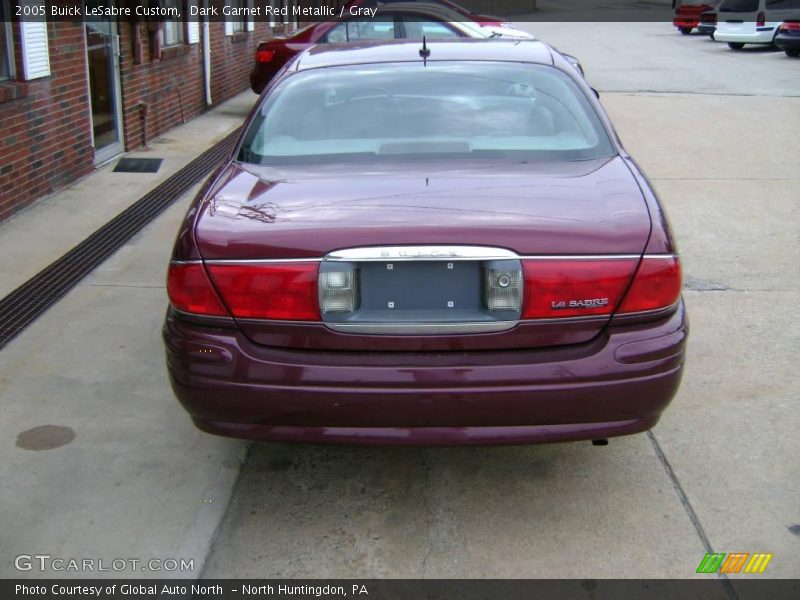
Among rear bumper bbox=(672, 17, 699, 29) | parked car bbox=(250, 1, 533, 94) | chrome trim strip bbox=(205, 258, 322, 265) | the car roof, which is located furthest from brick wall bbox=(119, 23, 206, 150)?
rear bumper bbox=(672, 17, 699, 29)

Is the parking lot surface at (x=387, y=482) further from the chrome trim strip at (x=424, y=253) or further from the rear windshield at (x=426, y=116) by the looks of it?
the rear windshield at (x=426, y=116)

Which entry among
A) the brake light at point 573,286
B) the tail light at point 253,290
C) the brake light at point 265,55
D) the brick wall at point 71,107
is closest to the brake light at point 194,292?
the tail light at point 253,290

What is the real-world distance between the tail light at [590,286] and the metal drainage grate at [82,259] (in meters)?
3.11

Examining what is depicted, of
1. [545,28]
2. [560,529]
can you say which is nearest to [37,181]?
[560,529]

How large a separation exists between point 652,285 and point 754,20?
24.1 metres

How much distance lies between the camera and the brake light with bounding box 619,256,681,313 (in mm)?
3061

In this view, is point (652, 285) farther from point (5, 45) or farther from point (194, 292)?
point (5, 45)

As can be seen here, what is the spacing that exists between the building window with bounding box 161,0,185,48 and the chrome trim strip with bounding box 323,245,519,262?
8.81 metres

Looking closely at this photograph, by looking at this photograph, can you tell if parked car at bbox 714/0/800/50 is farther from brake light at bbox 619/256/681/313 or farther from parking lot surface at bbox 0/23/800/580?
brake light at bbox 619/256/681/313

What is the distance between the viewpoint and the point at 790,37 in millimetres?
21750

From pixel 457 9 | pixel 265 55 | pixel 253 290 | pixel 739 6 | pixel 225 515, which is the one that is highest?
pixel 457 9

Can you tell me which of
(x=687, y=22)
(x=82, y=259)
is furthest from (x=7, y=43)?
(x=687, y=22)

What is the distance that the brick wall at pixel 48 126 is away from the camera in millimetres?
7039

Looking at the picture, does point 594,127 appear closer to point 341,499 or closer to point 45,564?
point 341,499
